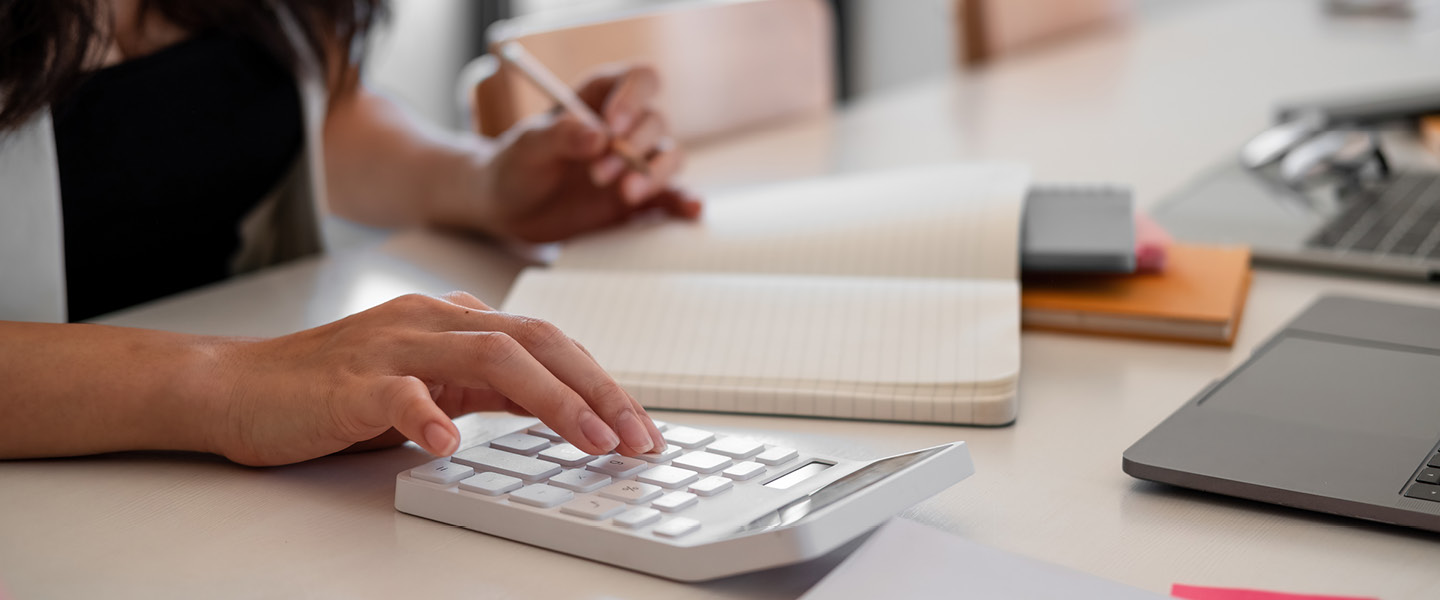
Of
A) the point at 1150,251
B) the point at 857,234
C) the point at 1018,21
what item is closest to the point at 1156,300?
the point at 1150,251

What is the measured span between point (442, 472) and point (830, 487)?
15cm

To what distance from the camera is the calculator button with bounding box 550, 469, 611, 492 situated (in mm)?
439

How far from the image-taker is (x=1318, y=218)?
84 centimetres

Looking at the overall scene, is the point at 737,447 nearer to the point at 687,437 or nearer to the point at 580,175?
the point at 687,437

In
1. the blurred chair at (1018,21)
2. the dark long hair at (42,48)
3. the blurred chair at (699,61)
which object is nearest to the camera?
the dark long hair at (42,48)

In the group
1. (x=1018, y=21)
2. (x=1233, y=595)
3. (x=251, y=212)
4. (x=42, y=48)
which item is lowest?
(x=1233, y=595)

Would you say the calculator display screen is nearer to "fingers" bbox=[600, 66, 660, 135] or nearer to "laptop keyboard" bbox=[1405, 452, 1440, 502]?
"laptop keyboard" bbox=[1405, 452, 1440, 502]

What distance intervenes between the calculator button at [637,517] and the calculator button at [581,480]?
25 mm

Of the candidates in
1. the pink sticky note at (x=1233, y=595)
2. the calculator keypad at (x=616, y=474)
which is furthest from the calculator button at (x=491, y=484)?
the pink sticky note at (x=1233, y=595)

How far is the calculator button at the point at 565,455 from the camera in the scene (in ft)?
1.52

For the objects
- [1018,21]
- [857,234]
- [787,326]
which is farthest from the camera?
[1018,21]

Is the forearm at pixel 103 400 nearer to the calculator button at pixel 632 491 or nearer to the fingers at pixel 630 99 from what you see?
the calculator button at pixel 632 491

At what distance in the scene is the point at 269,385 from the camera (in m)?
0.49

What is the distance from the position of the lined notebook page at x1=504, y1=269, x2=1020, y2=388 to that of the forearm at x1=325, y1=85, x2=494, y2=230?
0.23m
